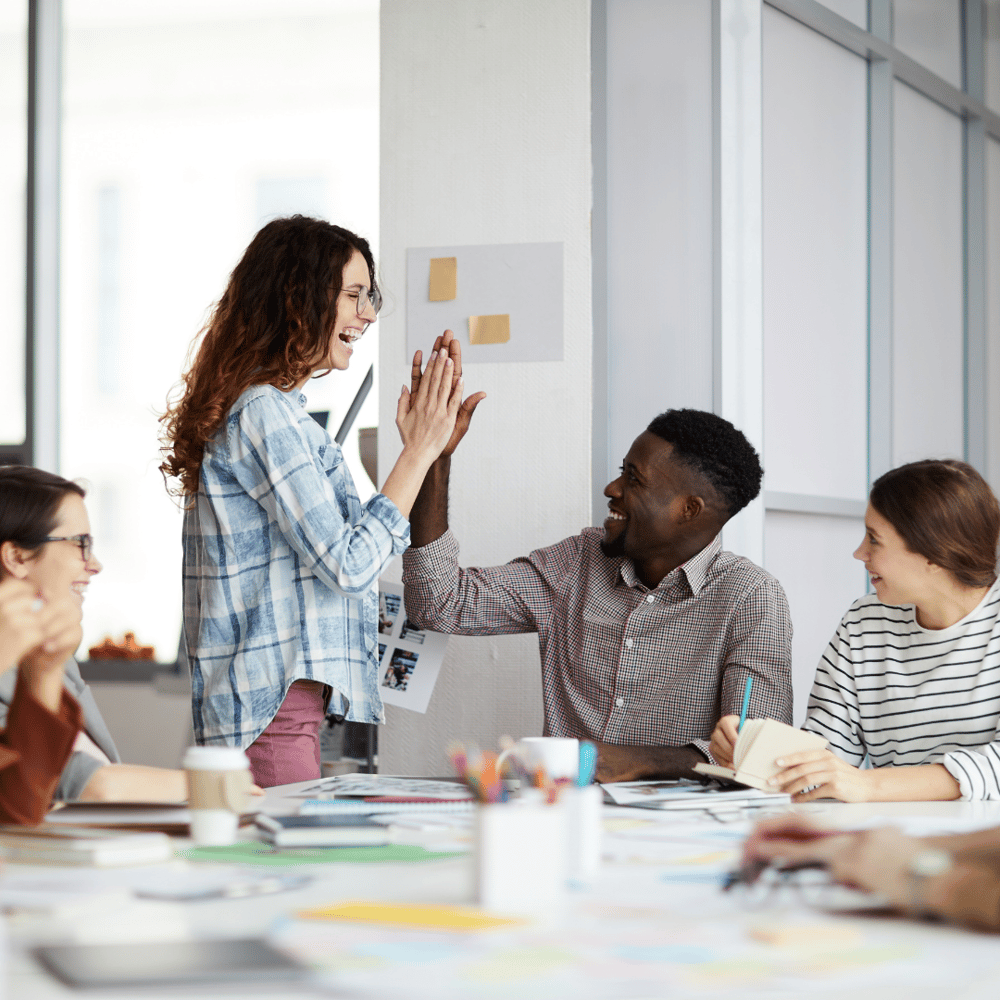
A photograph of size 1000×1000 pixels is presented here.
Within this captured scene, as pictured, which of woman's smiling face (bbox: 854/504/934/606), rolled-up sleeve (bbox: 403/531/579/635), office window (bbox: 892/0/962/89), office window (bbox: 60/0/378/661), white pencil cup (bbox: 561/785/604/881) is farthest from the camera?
office window (bbox: 60/0/378/661)

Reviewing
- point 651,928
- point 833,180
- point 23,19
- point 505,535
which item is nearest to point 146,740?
point 505,535

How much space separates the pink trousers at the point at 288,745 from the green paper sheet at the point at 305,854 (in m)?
0.69

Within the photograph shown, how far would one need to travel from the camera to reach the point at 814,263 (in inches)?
120

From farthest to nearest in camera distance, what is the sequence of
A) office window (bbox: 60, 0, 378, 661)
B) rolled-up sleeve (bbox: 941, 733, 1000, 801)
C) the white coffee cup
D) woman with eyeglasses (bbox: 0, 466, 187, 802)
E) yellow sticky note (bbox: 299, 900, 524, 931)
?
office window (bbox: 60, 0, 378, 661)
rolled-up sleeve (bbox: 941, 733, 1000, 801)
woman with eyeglasses (bbox: 0, 466, 187, 802)
the white coffee cup
yellow sticky note (bbox: 299, 900, 524, 931)

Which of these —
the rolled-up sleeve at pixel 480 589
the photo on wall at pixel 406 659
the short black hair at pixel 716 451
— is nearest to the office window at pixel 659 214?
the short black hair at pixel 716 451

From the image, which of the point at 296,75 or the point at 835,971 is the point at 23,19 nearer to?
the point at 296,75

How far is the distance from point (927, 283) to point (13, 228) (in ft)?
8.92

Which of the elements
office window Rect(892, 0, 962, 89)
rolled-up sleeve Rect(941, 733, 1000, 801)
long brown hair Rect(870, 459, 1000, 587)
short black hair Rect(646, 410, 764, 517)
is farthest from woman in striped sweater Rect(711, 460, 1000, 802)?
office window Rect(892, 0, 962, 89)

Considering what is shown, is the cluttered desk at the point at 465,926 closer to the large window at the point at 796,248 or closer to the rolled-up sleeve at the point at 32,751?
the rolled-up sleeve at the point at 32,751

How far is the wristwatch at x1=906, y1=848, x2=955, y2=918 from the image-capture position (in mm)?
901

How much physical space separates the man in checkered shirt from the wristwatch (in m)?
1.29

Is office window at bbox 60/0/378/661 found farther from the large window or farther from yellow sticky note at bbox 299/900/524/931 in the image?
yellow sticky note at bbox 299/900/524/931

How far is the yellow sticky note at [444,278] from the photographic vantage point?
109 inches

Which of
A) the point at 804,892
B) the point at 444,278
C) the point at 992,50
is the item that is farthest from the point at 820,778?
the point at 992,50
